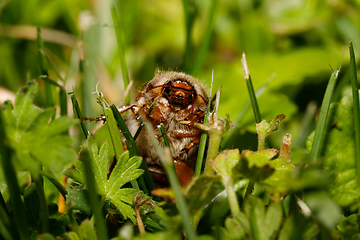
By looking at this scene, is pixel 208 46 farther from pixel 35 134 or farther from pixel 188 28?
pixel 35 134

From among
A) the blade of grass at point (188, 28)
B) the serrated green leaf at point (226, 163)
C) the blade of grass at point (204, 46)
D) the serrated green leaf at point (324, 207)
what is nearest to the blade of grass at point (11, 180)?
the serrated green leaf at point (226, 163)

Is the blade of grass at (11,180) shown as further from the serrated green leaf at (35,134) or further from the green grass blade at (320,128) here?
the green grass blade at (320,128)

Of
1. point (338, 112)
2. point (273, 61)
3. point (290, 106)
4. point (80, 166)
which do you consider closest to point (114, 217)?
point (80, 166)

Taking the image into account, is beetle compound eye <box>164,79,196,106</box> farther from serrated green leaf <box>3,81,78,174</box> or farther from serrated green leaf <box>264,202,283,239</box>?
serrated green leaf <box>264,202,283,239</box>

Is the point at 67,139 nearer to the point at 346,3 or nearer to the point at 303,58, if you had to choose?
the point at 303,58

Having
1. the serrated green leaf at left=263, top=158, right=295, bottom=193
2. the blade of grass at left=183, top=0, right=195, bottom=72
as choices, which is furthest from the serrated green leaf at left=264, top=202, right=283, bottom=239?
the blade of grass at left=183, top=0, right=195, bottom=72

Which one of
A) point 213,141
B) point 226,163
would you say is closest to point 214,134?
point 213,141

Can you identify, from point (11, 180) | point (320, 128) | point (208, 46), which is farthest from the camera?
point (208, 46)
